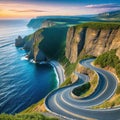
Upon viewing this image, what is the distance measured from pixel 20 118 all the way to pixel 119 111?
866 inches

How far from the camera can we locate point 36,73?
176m

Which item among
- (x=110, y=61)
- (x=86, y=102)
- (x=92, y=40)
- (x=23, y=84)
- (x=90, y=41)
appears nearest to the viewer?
(x=86, y=102)

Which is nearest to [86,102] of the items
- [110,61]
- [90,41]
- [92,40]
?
[110,61]

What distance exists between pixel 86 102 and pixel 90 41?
81.6 metres

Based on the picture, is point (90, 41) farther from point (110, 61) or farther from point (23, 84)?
point (110, 61)

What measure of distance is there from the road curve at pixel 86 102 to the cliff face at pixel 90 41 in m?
38.0

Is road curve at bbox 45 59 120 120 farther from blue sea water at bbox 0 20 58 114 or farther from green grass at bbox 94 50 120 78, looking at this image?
blue sea water at bbox 0 20 58 114

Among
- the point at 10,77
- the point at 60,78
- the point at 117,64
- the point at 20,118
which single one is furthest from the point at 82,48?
the point at 20,118

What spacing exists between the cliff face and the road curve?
125ft

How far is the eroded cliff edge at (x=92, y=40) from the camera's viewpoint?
137587 mm

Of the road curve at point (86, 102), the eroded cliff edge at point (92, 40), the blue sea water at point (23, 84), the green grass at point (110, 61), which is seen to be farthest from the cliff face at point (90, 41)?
the road curve at point (86, 102)

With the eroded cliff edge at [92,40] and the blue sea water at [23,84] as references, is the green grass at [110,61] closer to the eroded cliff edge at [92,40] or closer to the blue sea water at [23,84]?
the eroded cliff edge at [92,40]

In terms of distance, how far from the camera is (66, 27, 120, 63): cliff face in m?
137

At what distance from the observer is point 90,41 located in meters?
155
